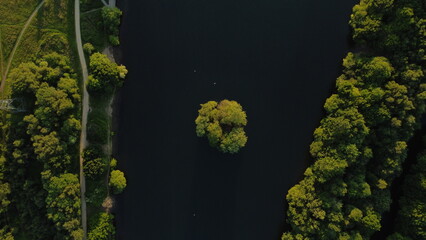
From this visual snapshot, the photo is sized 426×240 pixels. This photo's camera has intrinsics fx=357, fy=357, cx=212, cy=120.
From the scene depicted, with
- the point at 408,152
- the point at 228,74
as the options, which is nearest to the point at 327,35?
the point at 228,74

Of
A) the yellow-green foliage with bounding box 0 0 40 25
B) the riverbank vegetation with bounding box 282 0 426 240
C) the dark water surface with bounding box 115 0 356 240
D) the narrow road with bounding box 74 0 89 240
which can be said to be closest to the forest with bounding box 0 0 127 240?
the yellow-green foliage with bounding box 0 0 40 25

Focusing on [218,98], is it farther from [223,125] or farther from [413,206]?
[413,206]

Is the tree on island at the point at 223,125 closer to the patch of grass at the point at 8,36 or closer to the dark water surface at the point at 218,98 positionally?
the dark water surface at the point at 218,98

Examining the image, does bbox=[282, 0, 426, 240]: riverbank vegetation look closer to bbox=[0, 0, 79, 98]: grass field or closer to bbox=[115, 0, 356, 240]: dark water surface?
bbox=[115, 0, 356, 240]: dark water surface

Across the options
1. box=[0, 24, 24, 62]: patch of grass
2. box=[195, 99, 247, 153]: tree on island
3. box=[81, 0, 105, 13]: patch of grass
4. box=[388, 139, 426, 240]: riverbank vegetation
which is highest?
box=[81, 0, 105, 13]: patch of grass

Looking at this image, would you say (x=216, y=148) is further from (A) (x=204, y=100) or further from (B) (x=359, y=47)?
(B) (x=359, y=47)

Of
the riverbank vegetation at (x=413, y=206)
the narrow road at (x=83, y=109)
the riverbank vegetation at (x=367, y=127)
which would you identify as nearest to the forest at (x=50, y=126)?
the narrow road at (x=83, y=109)

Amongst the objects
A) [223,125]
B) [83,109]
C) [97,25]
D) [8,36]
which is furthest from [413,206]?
[8,36]
